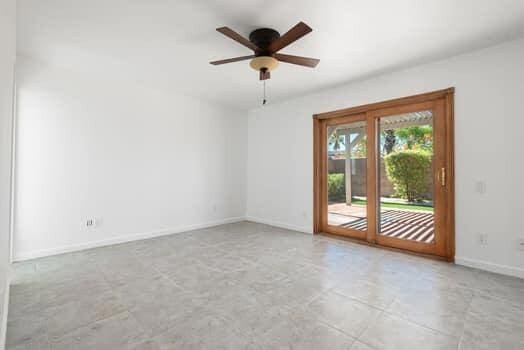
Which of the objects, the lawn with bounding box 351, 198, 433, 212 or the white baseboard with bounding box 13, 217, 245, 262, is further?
the lawn with bounding box 351, 198, 433, 212

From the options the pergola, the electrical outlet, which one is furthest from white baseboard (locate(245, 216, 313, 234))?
the electrical outlet

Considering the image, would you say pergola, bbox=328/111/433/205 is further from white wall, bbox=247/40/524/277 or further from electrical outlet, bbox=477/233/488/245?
electrical outlet, bbox=477/233/488/245

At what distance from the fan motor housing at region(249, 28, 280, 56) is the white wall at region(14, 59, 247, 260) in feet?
8.29

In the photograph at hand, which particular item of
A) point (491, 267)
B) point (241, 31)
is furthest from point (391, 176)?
point (241, 31)

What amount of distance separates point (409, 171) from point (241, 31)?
294 centimetres

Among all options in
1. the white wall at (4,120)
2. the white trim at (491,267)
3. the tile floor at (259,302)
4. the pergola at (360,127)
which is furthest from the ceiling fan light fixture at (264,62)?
the white trim at (491,267)

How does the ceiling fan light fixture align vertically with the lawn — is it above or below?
above

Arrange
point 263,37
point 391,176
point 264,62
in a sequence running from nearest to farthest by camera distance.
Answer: point 263,37, point 264,62, point 391,176

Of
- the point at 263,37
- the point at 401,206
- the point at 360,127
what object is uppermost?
the point at 263,37

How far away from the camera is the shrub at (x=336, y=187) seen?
14.0 ft

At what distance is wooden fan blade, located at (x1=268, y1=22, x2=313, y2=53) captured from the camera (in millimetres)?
2045

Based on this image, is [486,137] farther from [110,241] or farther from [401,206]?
[110,241]

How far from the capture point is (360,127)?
404cm

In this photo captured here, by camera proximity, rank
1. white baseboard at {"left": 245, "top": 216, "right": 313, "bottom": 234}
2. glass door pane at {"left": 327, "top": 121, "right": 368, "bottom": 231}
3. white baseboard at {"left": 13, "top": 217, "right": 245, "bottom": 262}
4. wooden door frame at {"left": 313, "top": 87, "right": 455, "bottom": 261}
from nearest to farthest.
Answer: wooden door frame at {"left": 313, "top": 87, "right": 455, "bottom": 261} → white baseboard at {"left": 13, "top": 217, "right": 245, "bottom": 262} → glass door pane at {"left": 327, "top": 121, "right": 368, "bottom": 231} → white baseboard at {"left": 245, "top": 216, "right": 313, "bottom": 234}
